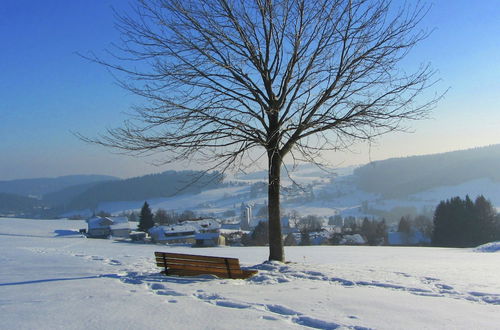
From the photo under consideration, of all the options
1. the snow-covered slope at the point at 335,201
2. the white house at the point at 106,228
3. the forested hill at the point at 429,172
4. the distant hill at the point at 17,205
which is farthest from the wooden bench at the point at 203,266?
the distant hill at the point at 17,205

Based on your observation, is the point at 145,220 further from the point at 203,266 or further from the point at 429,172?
the point at 429,172

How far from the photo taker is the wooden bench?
868 centimetres

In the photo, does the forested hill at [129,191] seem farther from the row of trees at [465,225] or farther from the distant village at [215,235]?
the row of trees at [465,225]

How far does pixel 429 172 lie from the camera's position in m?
160

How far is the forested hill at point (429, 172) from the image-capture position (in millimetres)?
140625

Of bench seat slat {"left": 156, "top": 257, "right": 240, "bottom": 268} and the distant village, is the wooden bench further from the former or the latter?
the distant village

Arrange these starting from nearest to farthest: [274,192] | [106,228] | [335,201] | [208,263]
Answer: [208,263] < [274,192] < [106,228] < [335,201]

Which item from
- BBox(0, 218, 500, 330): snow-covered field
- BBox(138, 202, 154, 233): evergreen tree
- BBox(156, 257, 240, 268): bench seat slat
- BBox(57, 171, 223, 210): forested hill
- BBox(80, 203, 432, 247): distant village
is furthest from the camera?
BBox(57, 171, 223, 210): forested hill

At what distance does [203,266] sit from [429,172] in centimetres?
16805

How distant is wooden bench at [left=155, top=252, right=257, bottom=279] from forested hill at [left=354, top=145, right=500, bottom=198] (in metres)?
144

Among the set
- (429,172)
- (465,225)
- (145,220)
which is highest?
(429,172)

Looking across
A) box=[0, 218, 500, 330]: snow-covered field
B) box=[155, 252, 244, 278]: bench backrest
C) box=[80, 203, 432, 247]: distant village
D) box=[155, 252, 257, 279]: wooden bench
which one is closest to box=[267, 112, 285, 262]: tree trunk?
box=[0, 218, 500, 330]: snow-covered field

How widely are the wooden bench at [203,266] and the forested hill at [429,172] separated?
471ft

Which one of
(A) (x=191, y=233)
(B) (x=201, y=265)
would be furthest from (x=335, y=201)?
(B) (x=201, y=265)
